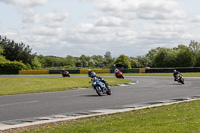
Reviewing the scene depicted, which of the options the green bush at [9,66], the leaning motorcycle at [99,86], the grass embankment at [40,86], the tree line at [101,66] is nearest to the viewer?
the leaning motorcycle at [99,86]

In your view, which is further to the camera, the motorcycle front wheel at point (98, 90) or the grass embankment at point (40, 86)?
the grass embankment at point (40, 86)

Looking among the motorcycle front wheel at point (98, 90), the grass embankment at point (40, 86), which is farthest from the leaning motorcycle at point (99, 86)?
the grass embankment at point (40, 86)

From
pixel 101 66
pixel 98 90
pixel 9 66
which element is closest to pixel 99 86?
pixel 98 90

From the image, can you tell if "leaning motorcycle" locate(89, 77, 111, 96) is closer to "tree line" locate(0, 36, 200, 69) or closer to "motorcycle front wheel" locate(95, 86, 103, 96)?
"motorcycle front wheel" locate(95, 86, 103, 96)

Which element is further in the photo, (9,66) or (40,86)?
(9,66)

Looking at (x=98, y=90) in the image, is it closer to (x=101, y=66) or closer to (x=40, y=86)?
(x=40, y=86)

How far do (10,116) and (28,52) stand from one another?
3470 inches

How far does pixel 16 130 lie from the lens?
26.2 feet

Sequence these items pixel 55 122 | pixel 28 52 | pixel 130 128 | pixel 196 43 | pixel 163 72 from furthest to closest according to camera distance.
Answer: pixel 196 43 → pixel 28 52 → pixel 163 72 → pixel 55 122 → pixel 130 128

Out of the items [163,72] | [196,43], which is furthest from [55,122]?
[196,43]

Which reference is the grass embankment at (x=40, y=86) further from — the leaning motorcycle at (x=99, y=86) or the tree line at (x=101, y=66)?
the tree line at (x=101, y=66)

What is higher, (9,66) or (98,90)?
(9,66)

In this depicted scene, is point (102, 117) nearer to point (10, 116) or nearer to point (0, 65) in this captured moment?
point (10, 116)

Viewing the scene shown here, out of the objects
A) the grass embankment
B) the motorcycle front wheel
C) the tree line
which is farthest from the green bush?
→ the motorcycle front wheel
